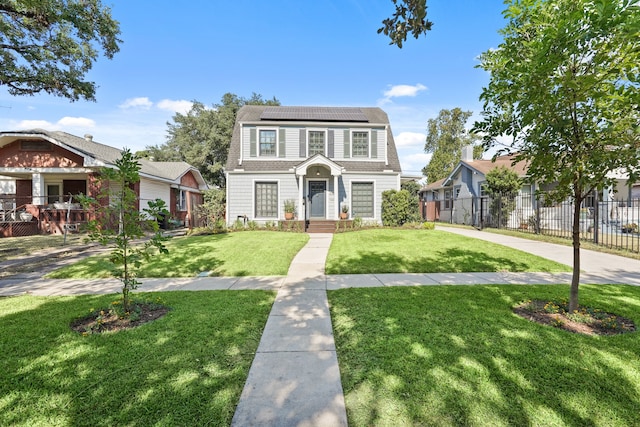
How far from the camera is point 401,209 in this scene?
15.4m

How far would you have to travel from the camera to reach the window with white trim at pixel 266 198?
640 inches

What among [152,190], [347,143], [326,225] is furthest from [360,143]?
[152,190]

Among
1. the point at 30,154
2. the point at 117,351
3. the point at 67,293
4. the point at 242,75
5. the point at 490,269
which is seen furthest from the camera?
the point at 242,75

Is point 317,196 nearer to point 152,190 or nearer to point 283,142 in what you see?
point 283,142

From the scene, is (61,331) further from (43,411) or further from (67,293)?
(67,293)

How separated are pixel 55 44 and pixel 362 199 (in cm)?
1496

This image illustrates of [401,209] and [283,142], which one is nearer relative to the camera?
[401,209]

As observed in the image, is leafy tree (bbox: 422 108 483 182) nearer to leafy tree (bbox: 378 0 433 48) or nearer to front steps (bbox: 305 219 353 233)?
front steps (bbox: 305 219 353 233)

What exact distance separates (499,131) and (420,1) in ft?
6.46

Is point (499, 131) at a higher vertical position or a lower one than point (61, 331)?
higher

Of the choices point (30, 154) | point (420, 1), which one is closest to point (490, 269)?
point (420, 1)

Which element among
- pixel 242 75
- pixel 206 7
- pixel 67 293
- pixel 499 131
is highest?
pixel 242 75

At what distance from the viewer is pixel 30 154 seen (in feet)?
50.0

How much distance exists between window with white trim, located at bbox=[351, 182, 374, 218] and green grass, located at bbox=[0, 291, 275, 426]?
41.4ft
